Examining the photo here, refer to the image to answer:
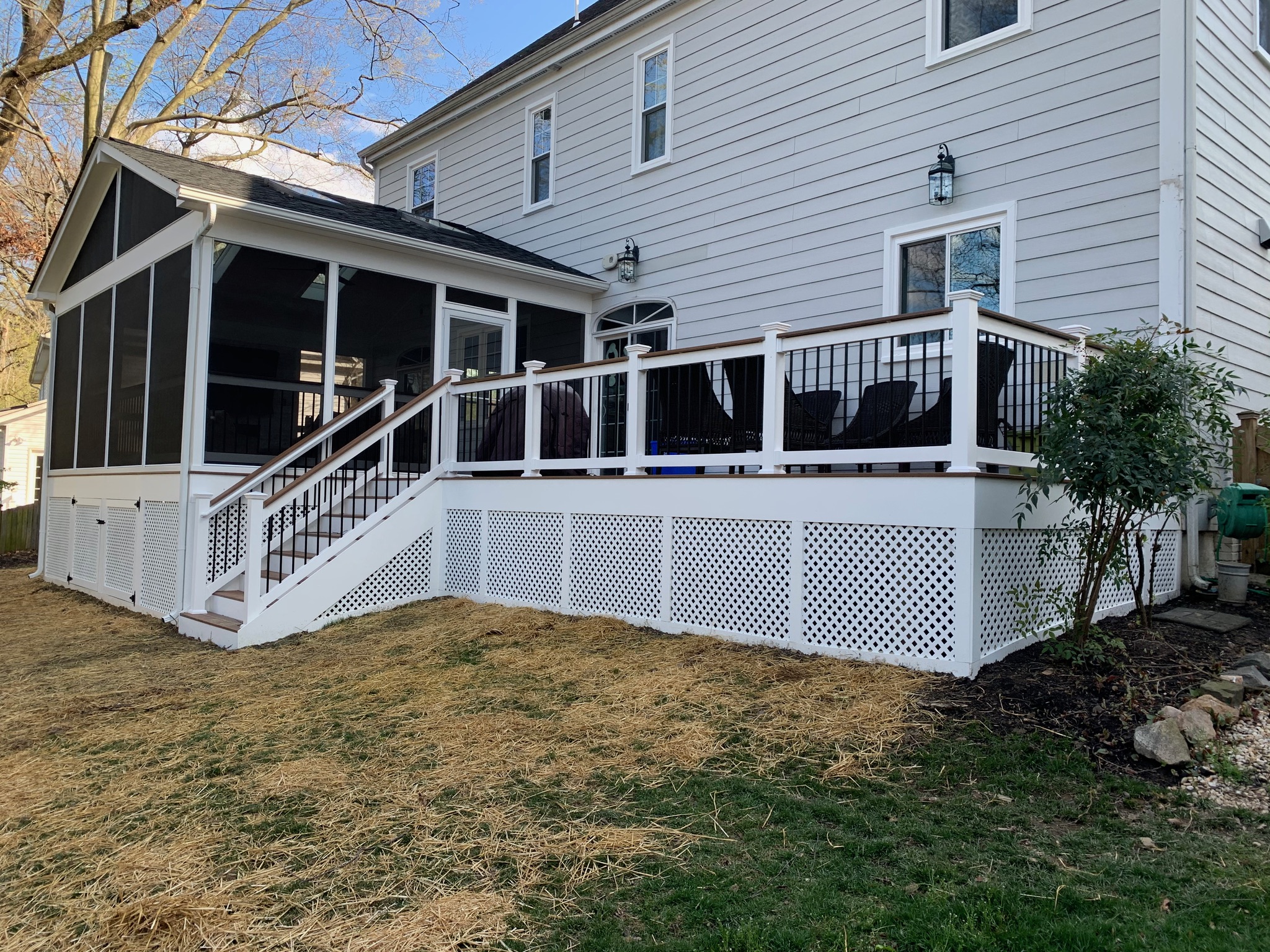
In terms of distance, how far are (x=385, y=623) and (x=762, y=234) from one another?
214 inches

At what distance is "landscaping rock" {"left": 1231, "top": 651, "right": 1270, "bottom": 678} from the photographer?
15.3 ft

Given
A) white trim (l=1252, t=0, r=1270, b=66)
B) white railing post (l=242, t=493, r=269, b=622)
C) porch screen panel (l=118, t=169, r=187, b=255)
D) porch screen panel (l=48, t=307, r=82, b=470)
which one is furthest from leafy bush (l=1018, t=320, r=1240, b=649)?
porch screen panel (l=48, t=307, r=82, b=470)

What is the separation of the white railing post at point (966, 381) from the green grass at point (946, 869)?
1742 mm

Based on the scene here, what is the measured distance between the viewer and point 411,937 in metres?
2.69

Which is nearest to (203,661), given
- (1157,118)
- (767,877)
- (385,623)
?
(385,623)

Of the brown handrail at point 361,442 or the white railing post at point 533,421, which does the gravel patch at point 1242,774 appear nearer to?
the white railing post at point 533,421

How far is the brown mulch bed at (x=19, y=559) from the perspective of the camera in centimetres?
1466

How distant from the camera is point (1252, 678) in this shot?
178 inches

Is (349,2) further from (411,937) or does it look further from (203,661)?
(411,937)

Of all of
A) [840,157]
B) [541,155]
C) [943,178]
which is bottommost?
[943,178]

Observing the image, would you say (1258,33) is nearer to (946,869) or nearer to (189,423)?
(946,869)

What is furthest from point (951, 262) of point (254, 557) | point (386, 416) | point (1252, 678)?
point (254, 557)

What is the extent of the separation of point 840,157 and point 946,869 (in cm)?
726

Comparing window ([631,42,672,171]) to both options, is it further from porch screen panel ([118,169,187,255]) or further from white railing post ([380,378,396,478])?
porch screen panel ([118,169,187,255])
